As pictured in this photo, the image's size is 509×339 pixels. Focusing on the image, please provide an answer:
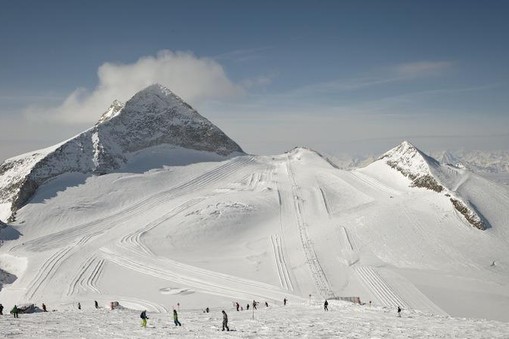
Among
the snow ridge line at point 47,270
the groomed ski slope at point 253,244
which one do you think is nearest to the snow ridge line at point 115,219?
the groomed ski slope at point 253,244

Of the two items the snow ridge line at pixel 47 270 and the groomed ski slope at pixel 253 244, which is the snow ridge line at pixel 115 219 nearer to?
the groomed ski slope at pixel 253 244

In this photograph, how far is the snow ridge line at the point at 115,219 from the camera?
52031 millimetres

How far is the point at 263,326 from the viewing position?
23703 millimetres

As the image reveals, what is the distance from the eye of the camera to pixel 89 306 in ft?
114

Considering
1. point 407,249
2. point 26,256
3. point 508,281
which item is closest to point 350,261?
point 407,249

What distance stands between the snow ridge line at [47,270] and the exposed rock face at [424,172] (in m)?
54.9

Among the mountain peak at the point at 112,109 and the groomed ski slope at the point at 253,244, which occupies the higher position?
the mountain peak at the point at 112,109

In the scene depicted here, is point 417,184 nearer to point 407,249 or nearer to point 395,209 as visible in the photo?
point 395,209

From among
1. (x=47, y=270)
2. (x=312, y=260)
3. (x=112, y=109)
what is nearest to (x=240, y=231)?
(x=312, y=260)

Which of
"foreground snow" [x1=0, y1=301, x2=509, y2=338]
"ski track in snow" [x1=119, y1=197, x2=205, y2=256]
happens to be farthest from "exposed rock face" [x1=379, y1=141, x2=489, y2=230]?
"ski track in snow" [x1=119, y1=197, x2=205, y2=256]

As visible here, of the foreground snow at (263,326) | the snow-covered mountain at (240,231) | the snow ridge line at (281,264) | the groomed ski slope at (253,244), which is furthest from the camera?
the snow ridge line at (281,264)

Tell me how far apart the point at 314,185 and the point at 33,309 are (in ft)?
178

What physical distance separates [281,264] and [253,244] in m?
7.53

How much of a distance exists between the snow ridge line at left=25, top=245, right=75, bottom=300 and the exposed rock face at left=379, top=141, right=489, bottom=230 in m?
54.9
